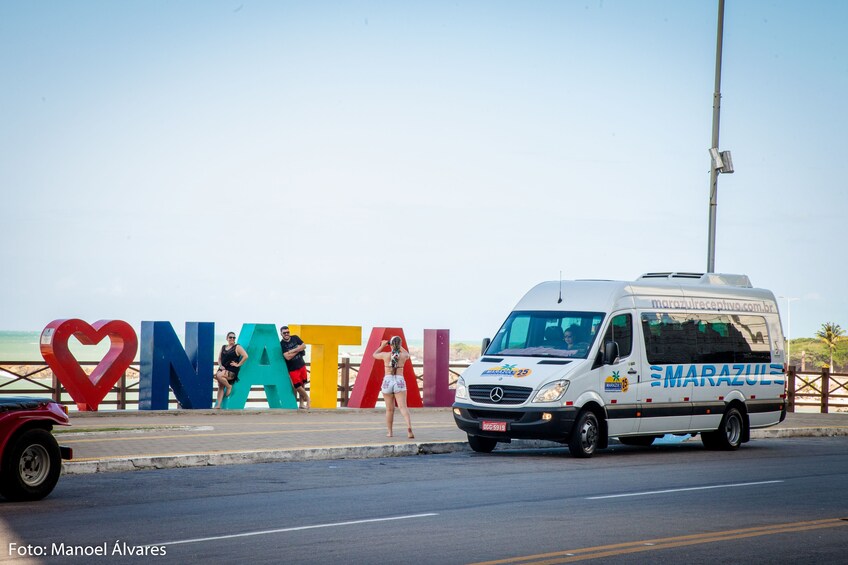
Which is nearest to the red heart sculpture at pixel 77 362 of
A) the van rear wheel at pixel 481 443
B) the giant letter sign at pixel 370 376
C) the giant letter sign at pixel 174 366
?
the giant letter sign at pixel 174 366

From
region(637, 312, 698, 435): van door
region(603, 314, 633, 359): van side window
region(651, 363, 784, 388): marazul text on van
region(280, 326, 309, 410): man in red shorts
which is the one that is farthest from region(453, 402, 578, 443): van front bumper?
region(280, 326, 309, 410): man in red shorts

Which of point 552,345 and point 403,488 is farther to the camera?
point 552,345

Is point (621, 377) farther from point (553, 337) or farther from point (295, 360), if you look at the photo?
point (295, 360)

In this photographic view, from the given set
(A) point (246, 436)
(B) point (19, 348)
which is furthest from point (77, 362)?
(B) point (19, 348)

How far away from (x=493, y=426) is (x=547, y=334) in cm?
193

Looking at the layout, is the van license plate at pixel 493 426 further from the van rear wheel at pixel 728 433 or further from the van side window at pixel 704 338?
the van rear wheel at pixel 728 433

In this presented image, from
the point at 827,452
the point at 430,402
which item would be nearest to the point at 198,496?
the point at 827,452

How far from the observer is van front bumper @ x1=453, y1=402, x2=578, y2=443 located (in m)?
18.3

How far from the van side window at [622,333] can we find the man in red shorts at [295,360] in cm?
1076

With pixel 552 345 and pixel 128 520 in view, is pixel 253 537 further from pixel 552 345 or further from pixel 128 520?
pixel 552 345

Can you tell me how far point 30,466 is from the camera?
1289 cm

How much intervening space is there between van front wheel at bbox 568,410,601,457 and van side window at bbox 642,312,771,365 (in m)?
1.74

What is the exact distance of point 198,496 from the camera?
13.4m

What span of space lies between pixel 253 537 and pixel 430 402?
68.7 ft
